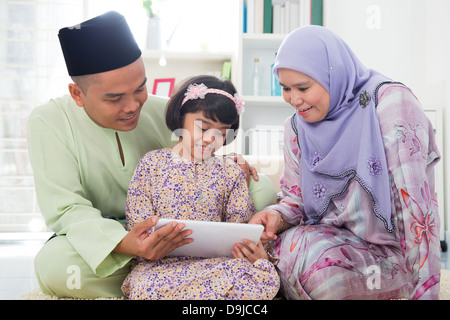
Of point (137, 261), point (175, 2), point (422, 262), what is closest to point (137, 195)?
point (137, 261)

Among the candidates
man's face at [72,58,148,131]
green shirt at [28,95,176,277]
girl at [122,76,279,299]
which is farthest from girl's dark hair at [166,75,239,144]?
green shirt at [28,95,176,277]

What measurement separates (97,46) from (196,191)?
0.56 meters

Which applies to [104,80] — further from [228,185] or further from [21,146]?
[21,146]

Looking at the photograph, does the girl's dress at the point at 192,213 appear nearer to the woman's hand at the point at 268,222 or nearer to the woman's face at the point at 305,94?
the woman's hand at the point at 268,222

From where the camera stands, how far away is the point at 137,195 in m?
1.44

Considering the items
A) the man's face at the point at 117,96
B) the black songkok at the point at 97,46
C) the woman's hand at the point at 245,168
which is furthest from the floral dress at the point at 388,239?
the black songkok at the point at 97,46

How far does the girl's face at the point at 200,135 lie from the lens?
1.45 meters

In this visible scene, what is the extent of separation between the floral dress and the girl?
0.14 meters

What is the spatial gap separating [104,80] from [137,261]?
59 cm

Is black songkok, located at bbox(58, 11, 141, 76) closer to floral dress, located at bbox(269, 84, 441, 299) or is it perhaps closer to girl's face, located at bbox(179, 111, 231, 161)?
girl's face, located at bbox(179, 111, 231, 161)

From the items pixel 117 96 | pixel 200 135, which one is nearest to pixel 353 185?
pixel 200 135

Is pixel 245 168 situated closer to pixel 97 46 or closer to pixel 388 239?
pixel 388 239

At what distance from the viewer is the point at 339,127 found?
143cm
